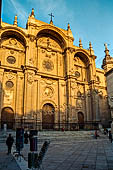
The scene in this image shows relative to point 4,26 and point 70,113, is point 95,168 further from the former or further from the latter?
point 4,26

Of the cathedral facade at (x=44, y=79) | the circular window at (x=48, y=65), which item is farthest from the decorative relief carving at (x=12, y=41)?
the circular window at (x=48, y=65)

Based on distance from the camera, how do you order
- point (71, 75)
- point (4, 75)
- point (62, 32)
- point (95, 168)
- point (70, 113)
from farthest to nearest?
point (62, 32), point (71, 75), point (70, 113), point (4, 75), point (95, 168)

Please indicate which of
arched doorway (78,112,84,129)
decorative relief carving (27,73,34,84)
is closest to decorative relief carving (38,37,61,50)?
decorative relief carving (27,73,34,84)

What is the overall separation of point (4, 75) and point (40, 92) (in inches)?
234

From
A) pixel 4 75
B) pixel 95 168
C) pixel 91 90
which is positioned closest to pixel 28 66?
pixel 4 75

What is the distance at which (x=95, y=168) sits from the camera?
597 centimetres

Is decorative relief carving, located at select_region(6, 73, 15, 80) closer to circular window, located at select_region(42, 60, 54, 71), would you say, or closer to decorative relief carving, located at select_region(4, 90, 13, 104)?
decorative relief carving, located at select_region(4, 90, 13, 104)

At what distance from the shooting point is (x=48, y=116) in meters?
23.8

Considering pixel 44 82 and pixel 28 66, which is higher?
pixel 28 66

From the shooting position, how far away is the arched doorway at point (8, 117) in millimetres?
20219

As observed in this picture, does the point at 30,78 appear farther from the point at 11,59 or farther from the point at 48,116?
the point at 48,116

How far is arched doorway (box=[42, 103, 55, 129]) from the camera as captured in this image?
76.2 ft

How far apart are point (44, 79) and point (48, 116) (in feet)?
19.9

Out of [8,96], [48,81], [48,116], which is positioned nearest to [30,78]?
[8,96]
